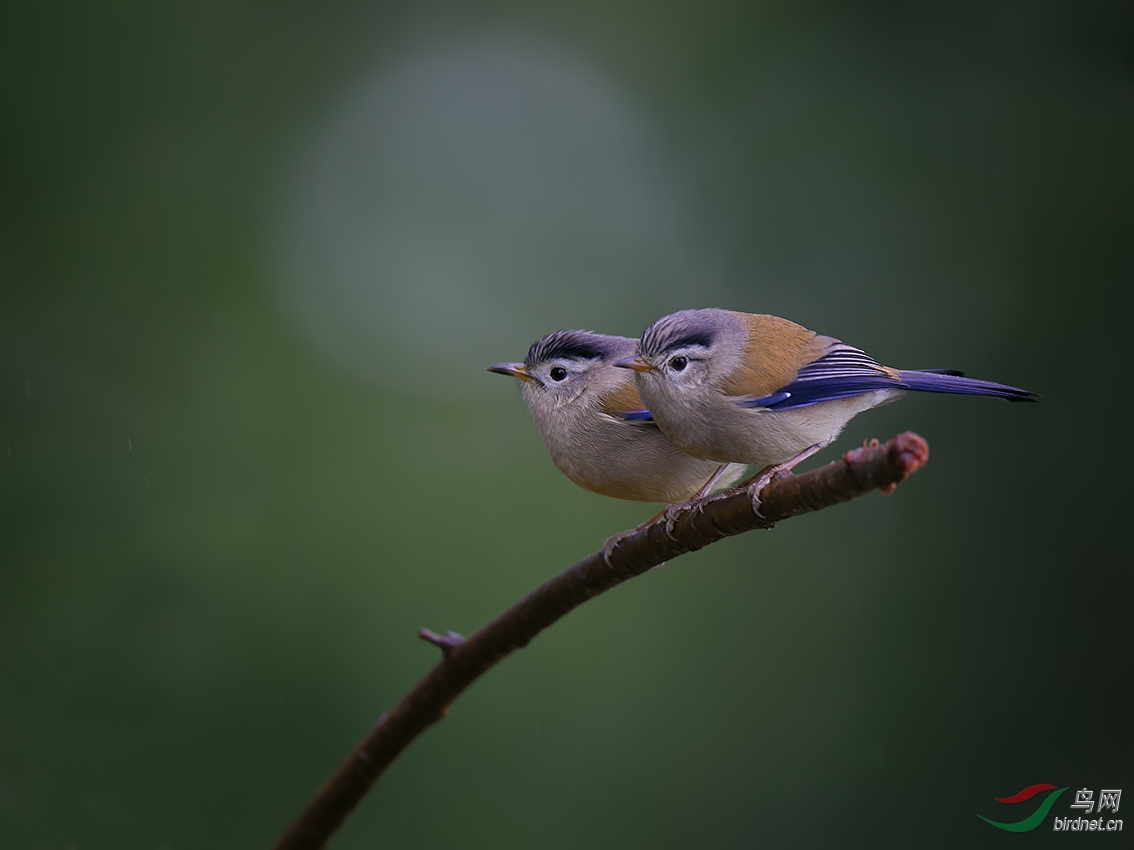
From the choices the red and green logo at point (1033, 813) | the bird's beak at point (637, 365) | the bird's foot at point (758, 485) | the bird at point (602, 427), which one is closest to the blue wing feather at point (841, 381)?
the bird's foot at point (758, 485)

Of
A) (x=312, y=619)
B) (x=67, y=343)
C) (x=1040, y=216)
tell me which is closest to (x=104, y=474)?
(x=67, y=343)

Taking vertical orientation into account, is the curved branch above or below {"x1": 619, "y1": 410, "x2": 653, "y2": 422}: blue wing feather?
below

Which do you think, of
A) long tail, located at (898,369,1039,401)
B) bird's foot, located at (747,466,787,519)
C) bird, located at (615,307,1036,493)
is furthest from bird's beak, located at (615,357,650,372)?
long tail, located at (898,369,1039,401)

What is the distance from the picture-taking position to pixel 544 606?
9.66 ft

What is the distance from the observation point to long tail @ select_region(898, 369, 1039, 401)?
8.55ft

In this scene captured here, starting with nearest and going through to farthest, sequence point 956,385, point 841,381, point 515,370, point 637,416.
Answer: point 956,385 < point 841,381 < point 637,416 < point 515,370

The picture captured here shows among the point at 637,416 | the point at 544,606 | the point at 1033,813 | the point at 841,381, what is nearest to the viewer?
the point at 544,606

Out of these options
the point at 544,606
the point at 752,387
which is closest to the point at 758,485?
the point at 752,387

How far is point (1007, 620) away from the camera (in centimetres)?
623

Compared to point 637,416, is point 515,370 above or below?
above

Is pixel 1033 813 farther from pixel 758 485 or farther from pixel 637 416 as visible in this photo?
pixel 758 485

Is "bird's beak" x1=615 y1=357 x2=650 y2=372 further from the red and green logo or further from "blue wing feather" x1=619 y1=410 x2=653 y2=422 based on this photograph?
the red and green logo

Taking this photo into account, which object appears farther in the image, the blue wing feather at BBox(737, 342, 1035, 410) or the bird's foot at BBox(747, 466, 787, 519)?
the blue wing feather at BBox(737, 342, 1035, 410)

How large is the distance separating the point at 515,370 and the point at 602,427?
1.77 feet
